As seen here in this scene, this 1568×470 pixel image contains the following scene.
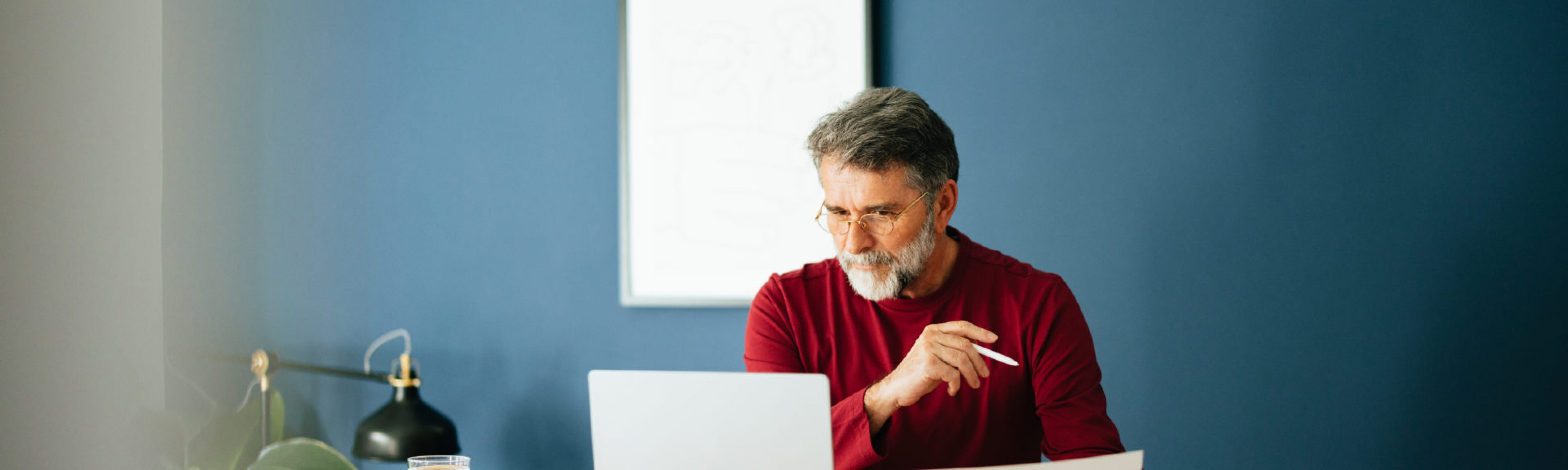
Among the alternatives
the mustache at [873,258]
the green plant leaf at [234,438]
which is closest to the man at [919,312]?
the mustache at [873,258]

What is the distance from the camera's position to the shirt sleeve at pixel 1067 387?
1.25m

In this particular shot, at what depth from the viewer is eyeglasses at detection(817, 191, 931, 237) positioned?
4.47 ft

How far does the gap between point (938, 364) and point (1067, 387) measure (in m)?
0.34

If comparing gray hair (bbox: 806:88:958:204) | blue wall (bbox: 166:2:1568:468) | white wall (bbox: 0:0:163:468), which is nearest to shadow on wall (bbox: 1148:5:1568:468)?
blue wall (bbox: 166:2:1568:468)

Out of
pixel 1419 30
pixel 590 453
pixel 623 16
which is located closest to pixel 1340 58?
pixel 1419 30

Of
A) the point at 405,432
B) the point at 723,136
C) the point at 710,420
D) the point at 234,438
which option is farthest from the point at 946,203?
the point at 234,438

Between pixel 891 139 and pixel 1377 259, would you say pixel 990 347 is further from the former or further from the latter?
pixel 1377 259

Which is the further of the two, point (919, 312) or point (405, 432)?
point (405, 432)

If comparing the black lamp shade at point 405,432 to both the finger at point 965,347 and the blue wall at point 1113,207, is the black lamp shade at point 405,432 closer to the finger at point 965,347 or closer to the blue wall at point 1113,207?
the blue wall at point 1113,207

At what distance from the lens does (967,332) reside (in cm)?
107

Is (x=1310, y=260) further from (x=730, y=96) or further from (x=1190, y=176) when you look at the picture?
(x=730, y=96)

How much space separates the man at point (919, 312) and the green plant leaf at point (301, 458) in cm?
80

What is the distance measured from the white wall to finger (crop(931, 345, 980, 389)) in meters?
0.81

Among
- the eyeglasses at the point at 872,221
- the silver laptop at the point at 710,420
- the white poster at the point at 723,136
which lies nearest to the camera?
the silver laptop at the point at 710,420
